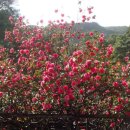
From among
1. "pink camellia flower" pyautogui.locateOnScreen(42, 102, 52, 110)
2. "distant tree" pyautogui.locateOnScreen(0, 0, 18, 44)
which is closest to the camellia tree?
"pink camellia flower" pyautogui.locateOnScreen(42, 102, 52, 110)

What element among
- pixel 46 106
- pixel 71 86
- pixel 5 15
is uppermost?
pixel 5 15

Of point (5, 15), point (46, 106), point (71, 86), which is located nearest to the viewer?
point (46, 106)

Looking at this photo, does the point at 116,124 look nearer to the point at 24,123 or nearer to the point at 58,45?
the point at 24,123

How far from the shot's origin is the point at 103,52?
8.49 meters

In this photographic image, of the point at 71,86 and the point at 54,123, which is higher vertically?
the point at 71,86

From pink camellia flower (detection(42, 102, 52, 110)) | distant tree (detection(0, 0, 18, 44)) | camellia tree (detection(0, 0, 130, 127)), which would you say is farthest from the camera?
distant tree (detection(0, 0, 18, 44))

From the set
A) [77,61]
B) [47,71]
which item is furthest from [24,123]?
[77,61]

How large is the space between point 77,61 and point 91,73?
44 cm

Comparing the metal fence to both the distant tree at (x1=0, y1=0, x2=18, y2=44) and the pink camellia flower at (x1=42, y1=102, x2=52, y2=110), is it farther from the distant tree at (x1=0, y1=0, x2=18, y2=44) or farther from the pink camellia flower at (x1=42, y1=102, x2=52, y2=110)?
the distant tree at (x1=0, y1=0, x2=18, y2=44)

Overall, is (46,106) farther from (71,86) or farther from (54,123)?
(71,86)

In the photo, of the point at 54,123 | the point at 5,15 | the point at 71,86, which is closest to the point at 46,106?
the point at 54,123

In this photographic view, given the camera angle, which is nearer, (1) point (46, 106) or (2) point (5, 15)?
(1) point (46, 106)

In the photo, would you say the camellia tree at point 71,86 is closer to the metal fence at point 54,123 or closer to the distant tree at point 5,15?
the metal fence at point 54,123

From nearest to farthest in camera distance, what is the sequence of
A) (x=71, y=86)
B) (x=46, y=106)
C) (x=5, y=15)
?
(x=46, y=106) < (x=71, y=86) < (x=5, y=15)
